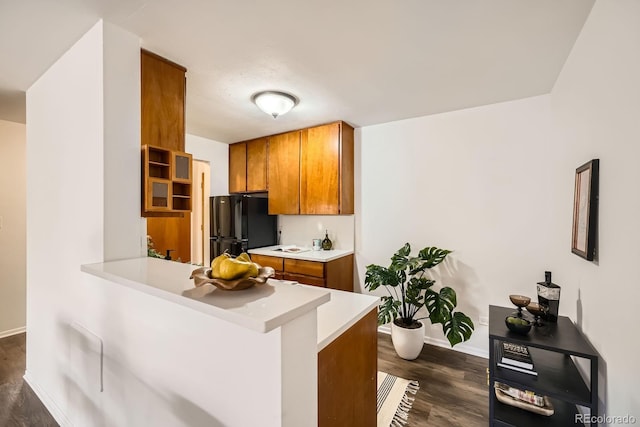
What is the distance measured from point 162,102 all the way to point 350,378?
192cm

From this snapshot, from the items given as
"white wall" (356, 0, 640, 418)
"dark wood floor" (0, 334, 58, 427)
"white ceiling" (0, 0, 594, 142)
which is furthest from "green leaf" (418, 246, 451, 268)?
"dark wood floor" (0, 334, 58, 427)

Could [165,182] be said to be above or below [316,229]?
above

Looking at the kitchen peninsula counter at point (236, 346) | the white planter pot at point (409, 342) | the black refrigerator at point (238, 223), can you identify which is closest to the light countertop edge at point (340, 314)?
the kitchen peninsula counter at point (236, 346)

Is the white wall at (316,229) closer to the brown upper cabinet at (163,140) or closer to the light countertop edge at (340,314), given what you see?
the light countertop edge at (340,314)

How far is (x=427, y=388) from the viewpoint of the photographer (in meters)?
2.15

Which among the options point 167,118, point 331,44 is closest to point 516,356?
point 331,44

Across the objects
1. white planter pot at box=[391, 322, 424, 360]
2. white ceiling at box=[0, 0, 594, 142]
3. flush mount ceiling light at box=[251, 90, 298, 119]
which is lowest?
white planter pot at box=[391, 322, 424, 360]

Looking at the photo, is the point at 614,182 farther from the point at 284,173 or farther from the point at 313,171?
→ the point at 284,173

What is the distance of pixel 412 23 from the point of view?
148 centimetres

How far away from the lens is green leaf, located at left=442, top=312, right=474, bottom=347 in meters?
2.23

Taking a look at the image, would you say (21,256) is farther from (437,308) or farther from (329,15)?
(437,308)

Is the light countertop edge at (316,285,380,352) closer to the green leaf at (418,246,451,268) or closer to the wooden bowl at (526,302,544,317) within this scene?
the wooden bowl at (526,302,544,317)

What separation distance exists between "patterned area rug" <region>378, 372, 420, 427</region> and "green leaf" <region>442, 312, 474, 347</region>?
1.55 ft

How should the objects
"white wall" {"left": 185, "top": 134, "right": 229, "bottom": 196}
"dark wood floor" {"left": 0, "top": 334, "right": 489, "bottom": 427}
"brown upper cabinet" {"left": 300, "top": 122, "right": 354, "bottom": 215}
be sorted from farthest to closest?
1. "white wall" {"left": 185, "top": 134, "right": 229, "bottom": 196}
2. "brown upper cabinet" {"left": 300, "top": 122, "right": 354, "bottom": 215}
3. "dark wood floor" {"left": 0, "top": 334, "right": 489, "bottom": 427}
